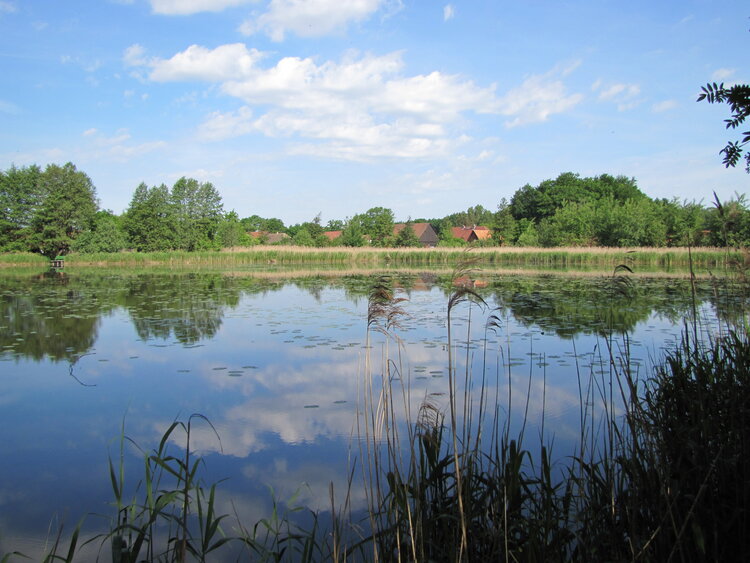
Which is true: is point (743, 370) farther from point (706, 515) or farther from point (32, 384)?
point (32, 384)

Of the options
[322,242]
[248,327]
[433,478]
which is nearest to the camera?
[433,478]

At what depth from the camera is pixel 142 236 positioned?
4472cm

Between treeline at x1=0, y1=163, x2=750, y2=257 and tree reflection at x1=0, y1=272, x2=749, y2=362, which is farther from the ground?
treeline at x1=0, y1=163, x2=750, y2=257

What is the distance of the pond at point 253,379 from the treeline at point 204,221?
2501cm

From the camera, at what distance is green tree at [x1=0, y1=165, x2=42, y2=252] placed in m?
42.4

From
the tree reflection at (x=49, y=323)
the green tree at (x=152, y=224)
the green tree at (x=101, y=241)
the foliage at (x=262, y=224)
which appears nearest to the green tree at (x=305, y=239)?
the green tree at (x=152, y=224)

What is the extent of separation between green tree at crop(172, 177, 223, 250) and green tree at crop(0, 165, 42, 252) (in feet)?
37.8

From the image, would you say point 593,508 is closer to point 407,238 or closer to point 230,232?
point 407,238

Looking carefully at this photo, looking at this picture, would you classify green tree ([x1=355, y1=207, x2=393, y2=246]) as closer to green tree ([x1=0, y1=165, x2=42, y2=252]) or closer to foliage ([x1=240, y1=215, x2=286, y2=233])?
green tree ([x1=0, y1=165, x2=42, y2=252])

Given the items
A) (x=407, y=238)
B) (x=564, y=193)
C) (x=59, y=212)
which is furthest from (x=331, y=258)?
(x=564, y=193)

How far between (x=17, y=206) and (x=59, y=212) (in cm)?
370

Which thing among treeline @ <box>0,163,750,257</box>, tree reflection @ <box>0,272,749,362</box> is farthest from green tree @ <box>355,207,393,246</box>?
tree reflection @ <box>0,272,749,362</box>

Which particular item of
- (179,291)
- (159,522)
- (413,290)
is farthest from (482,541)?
(179,291)

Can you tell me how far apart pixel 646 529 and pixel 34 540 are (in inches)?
128
